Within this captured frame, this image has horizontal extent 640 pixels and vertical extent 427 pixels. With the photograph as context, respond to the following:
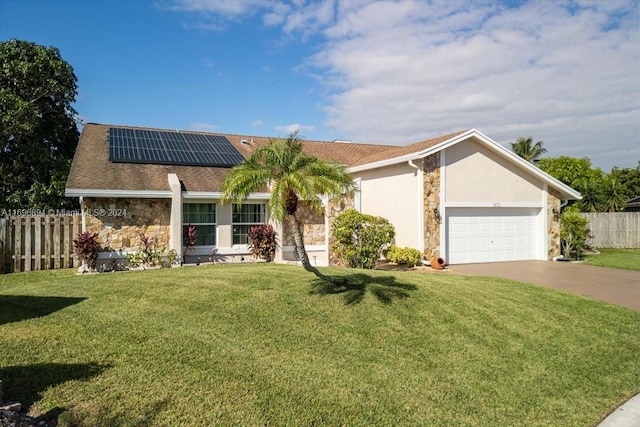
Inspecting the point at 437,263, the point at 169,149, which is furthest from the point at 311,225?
the point at 169,149

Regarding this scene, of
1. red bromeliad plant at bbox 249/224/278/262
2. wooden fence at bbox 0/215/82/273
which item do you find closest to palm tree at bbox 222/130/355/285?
red bromeliad plant at bbox 249/224/278/262

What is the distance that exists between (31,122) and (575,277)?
2431cm

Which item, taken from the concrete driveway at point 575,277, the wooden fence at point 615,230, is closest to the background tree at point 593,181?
the wooden fence at point 615,230

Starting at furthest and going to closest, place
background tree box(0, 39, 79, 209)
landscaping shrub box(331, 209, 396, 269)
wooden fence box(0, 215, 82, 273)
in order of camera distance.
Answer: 1. background tree box(0, 39, 79, 209)
2. landscaping shrub box(331, 209, 396, 269)
3. wooden fence box(0, 215, 82, 273)

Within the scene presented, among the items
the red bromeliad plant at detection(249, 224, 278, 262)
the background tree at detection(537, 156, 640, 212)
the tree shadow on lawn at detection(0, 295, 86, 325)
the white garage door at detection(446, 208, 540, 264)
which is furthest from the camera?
the background tree at detection(537, 156, 640, 212)

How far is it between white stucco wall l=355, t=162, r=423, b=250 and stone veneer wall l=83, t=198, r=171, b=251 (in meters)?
8.50

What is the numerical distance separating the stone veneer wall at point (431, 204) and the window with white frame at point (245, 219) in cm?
649

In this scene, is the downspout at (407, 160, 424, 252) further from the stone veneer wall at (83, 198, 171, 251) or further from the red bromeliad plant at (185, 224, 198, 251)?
the stone veneer wall at (83, 198, 171, 251)

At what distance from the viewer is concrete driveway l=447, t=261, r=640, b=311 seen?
11.4 metres

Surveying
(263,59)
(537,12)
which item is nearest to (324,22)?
(263,59)

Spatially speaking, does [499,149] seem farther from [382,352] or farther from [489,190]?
[382,352]

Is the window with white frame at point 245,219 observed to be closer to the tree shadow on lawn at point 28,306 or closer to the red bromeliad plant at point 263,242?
the red bromeliad plant at point 263,242

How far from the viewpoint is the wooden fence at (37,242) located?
45.4ft

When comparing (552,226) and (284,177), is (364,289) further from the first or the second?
(552,226)
